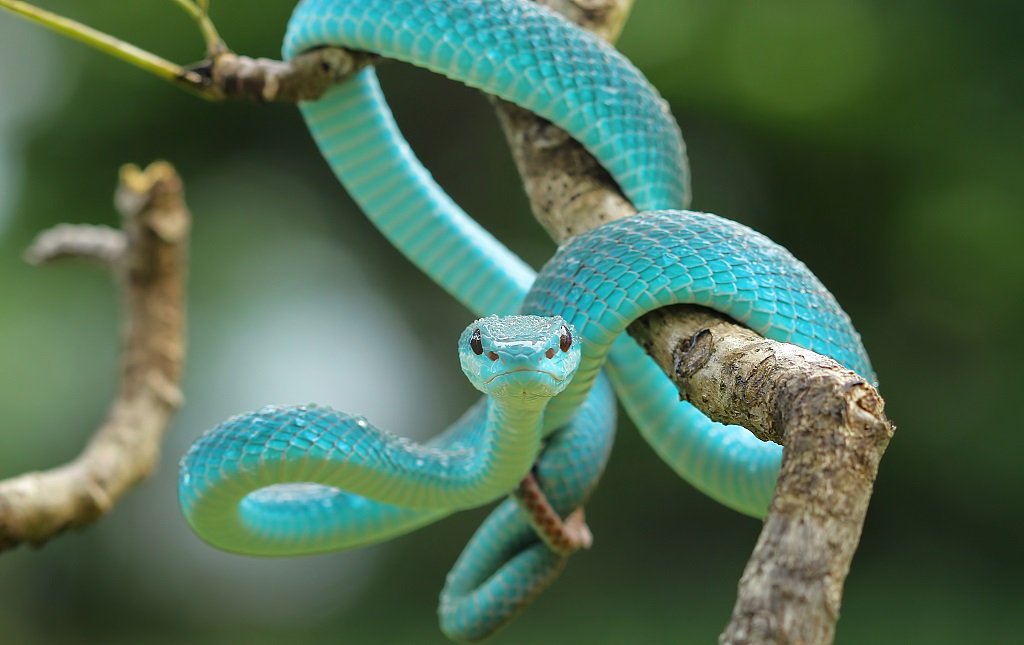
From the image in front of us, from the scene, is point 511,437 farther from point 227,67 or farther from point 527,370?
point 227,67

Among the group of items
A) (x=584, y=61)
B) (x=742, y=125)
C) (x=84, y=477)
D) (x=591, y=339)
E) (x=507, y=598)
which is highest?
(x=742, y=125)

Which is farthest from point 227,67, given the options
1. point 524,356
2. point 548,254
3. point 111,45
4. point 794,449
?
point 548,254

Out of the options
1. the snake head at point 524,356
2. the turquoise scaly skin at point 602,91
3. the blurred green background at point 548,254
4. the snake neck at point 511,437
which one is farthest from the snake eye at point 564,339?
the blurred green background at point 548,254

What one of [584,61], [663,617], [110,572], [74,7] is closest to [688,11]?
[663,617]

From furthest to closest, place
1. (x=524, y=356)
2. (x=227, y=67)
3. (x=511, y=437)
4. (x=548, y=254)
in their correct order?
(x=548, y=254), (x=227, y=67), (x=511, y=437), (x=524, y=356)

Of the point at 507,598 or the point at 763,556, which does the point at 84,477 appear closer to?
the point at 507,598

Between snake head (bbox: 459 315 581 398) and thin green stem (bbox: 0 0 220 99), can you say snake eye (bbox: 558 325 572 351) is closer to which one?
snake head (bbox: 459 315 581 398)
